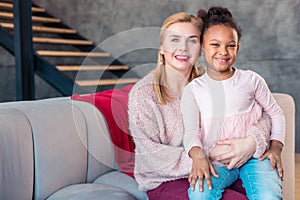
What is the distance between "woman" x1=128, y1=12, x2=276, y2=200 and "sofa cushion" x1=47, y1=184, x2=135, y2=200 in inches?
3.7

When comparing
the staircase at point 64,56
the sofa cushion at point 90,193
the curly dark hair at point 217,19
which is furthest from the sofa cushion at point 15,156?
the staircase at point 64,56

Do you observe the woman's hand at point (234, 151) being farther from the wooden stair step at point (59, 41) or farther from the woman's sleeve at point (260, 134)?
the wooden stair step at point (59, 41)

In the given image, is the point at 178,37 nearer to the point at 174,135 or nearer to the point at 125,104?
the point at 174,135

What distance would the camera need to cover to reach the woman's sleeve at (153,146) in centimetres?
160

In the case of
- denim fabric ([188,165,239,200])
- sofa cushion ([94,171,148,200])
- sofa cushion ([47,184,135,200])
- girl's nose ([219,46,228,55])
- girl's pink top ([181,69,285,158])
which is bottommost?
sofa cushion ([94,171,148,200])

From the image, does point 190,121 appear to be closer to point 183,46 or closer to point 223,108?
point 223,108

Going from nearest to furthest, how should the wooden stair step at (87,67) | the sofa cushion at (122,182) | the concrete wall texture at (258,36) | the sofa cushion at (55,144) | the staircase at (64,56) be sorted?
1. the sofa cushion at (55,144)
2. the sofa cushion at (122,182)
3. the staircase at (64,56)
4. the concrete wall texture at (258,36)
5. the wooden stair step at (87,67)

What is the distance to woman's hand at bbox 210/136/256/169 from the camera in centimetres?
150

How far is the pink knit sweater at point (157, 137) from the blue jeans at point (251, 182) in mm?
82

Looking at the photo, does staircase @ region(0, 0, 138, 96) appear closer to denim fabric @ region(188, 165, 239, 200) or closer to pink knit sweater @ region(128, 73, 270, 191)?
pink knit sweater @ region(128, 73, 270, 191)

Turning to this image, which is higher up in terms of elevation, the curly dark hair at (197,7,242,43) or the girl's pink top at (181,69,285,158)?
the curly dark hair at (197,7,242,43)

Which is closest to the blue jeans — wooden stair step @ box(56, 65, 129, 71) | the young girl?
the young girl

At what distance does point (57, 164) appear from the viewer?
1697mm

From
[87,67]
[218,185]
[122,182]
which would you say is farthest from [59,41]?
[218,185]
